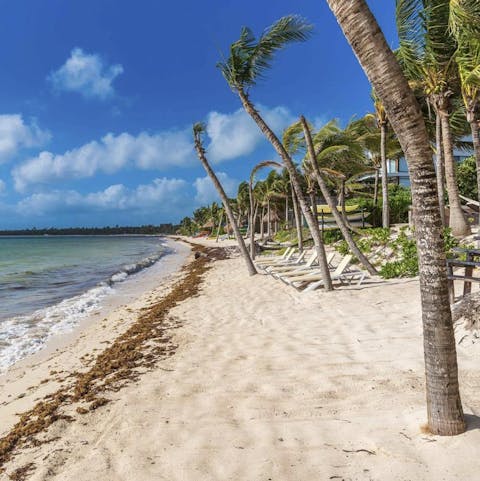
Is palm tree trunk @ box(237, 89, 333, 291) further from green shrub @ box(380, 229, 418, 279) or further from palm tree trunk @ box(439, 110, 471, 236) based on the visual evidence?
palm tree trunk @ box(439, 110, 471, 236)

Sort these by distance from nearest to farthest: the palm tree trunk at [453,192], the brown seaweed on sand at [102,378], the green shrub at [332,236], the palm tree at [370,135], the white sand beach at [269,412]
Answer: the white sand beach at [269,412], the brown seaweed on sand at [102,378], the palm tree trunk at [453,192], the green shrub at [332,236], the palm tree at [370,135]

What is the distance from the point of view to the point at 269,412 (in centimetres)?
378

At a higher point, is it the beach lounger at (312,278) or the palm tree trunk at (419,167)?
the palm tree trunk at (419,167)

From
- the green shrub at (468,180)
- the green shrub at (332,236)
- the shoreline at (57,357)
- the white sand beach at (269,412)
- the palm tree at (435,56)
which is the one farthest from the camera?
the green shrub at (468,180)

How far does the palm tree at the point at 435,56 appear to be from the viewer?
308 inches

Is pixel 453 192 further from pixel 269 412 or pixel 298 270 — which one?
pixel 269 412

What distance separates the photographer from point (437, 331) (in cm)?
274

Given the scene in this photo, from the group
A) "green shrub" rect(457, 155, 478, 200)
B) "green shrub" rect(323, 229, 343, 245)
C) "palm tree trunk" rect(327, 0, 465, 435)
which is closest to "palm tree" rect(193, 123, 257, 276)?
"green shrub" rect(323, 229, 343, 245)

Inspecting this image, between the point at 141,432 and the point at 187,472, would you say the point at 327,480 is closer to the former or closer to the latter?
the point at 187,472

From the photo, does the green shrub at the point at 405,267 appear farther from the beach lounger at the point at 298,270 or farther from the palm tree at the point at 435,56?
the palm tree at the point at 435,56

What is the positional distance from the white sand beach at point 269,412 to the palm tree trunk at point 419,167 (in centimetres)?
73

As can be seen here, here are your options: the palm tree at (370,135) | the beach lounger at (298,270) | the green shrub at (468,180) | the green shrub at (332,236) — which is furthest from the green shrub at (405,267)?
the green shrub at (468,180)

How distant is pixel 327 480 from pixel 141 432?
5.77 ft

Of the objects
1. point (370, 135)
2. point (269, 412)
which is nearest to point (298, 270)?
point (269, 412)
